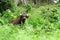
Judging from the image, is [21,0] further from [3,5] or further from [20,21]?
[20,21]

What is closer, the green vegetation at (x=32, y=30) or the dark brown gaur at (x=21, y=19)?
the green vegetation at (x=32, y=30)

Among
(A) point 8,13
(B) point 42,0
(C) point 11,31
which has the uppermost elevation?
(C) point 11,31

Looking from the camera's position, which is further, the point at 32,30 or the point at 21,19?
the point at 21,19

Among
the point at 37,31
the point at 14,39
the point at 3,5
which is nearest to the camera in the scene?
the point at 14,39

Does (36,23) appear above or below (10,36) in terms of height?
below

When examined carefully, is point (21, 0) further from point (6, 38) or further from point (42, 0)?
point (6, 38)

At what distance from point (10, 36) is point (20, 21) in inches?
162

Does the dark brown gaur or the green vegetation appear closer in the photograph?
the green vegetation

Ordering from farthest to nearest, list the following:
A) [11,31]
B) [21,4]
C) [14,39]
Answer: [21,4] < [11,31] < [14,39]

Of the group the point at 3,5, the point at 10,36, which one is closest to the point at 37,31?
the point at 10,36

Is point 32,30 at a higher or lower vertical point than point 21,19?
higher

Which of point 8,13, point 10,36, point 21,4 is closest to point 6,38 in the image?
point 10,36

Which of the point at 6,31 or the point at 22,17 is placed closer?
the point at 6,31

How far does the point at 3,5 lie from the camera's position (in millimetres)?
16422
